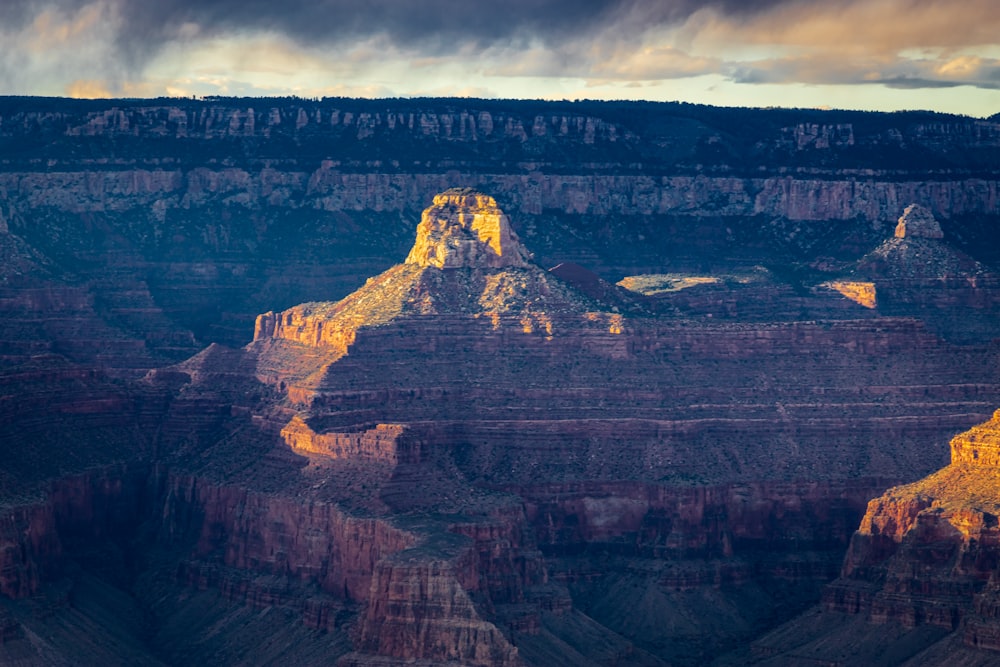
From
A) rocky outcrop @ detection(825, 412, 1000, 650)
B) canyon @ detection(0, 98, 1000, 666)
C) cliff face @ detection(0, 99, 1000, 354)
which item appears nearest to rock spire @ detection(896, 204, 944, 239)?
canyon @ detection(0, 98, 1000, 666)

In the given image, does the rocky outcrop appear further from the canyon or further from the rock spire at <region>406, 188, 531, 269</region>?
the rock spire at <region>406, 188, 531, 269</region>

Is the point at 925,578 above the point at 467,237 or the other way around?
the other way around

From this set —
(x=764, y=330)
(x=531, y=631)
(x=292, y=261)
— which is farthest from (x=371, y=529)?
(x=292, y=261)

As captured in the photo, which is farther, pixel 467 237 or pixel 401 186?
pixel 401 186

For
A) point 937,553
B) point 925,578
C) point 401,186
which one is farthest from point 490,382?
point 401,186

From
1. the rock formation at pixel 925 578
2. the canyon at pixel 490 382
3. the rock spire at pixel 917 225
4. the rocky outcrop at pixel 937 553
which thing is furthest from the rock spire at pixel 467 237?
the rock spire at pixel 917 225

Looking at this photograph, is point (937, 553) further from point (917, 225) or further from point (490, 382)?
point (917, 225)

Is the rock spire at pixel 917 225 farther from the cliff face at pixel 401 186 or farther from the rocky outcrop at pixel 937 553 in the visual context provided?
the rocky outcrop at pixel 937 553
